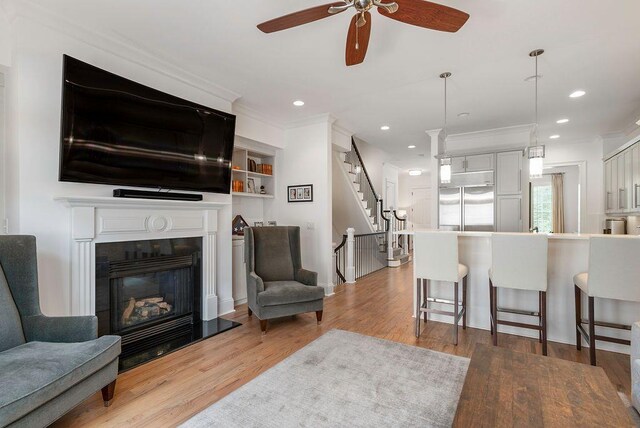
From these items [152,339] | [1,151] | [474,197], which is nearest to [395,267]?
[474,197]

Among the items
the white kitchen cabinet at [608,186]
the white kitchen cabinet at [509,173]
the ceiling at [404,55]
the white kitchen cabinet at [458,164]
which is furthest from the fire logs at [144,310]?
the white kitchen cabinet at [608,186]

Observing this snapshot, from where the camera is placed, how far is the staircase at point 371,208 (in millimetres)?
6332

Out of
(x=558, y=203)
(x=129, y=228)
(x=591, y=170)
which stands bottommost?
(x=129, y=228)

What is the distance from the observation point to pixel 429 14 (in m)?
1.91

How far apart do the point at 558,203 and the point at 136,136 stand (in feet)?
28.4

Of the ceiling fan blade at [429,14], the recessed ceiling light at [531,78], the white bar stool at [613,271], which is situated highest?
the recessed ceiling light at [531,78]

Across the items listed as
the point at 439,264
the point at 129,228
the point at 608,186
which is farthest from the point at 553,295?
the point at 129,228

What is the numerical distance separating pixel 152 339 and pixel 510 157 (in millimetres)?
6039

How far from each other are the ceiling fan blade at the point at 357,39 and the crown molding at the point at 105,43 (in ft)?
6.65

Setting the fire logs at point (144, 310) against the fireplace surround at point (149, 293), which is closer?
the fireplace surround at point (149, 293)

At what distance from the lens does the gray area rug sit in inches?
75.1

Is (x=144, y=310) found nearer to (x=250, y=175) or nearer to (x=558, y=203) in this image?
(x=250, y=175)

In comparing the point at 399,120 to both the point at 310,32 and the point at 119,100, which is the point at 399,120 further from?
the point at 119,100

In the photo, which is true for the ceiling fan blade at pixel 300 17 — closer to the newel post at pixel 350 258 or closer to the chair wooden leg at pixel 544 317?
the chair wooden leg at pixel 544 317
